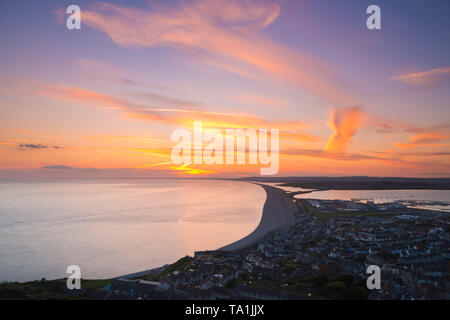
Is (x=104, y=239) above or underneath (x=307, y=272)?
underneath

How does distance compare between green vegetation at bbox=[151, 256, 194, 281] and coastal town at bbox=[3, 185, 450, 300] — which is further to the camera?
green vegetation at bbox=[151, 256, 194, 281]

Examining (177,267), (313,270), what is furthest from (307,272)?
(177,267)

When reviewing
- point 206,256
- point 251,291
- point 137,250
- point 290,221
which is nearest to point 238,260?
point 206,256

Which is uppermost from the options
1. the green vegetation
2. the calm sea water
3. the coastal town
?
the coastal town

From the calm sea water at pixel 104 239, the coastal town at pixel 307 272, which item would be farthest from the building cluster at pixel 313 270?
the calm sea water at pixel 104 239

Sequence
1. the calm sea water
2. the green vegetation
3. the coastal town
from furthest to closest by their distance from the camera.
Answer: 1. the calm sea water
2. the green vegetation
3. the coastal town

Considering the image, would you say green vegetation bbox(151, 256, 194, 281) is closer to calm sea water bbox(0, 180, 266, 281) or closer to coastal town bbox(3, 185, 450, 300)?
coastal town bbox(3, 185, 450, 300)

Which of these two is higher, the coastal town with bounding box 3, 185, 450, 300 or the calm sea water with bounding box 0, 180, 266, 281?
the coastal town with bounding box 3, 185, 450, 300

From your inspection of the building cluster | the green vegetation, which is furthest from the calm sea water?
the building cluster

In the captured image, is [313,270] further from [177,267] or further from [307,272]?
[177,267]
